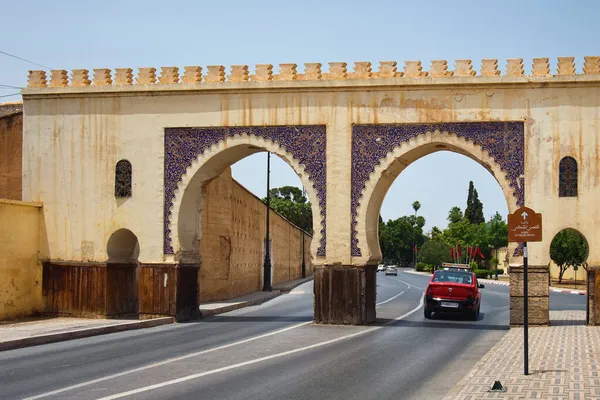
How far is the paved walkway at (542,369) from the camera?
30.9ft

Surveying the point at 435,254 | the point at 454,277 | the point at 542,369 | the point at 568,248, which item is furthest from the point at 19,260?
the point at 435,254

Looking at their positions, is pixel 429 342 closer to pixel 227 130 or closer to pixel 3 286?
pixel 227 130

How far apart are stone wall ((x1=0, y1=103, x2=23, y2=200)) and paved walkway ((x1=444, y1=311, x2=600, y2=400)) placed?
14.0 m

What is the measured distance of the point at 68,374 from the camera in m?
11.2

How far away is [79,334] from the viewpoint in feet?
55.2

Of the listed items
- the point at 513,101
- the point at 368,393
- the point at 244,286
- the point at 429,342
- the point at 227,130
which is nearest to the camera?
the point at 368,393

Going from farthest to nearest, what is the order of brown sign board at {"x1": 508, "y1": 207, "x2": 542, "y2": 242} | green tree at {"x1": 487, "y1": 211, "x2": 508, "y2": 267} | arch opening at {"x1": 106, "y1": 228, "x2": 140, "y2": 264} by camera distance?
1. green tree at {"x1": 487, "y1": 211, "x2": 508, "y2": 267}
2. arch opening at {"x1": 106, "y1": 228, "x2": 140, "y2": 264}
3. brown sign board at {"x1": 508, "y1": 207, "x2": 542, "y2": 242}

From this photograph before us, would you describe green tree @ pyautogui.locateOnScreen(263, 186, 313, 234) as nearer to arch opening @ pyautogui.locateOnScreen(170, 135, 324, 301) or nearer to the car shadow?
arch opening @ pyautogui.locateOnScreen(170, 135, 324, 301)

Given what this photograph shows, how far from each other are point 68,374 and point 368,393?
4231mm

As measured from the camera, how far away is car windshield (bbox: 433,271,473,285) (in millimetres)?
22406

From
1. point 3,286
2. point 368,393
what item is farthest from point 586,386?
point 3,286

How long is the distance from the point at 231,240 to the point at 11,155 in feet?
33.5

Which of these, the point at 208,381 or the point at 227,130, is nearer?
the point at 208,381

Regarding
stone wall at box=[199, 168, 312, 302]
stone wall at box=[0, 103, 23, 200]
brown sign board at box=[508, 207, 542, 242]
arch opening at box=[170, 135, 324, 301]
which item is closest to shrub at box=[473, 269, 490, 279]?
arch opening at box=[170, 135, 324, 301]
